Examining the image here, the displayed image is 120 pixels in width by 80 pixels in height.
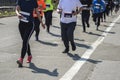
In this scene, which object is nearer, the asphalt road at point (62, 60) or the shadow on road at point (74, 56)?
the asphalt road at point (62, 60)

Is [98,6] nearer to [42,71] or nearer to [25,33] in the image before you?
[25,33]

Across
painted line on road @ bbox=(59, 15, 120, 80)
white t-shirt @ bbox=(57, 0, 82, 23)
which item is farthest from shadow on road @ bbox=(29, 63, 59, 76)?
white t-shirt @ bbox=(57, 0, 82, 23)

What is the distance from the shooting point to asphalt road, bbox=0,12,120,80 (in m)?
8.41

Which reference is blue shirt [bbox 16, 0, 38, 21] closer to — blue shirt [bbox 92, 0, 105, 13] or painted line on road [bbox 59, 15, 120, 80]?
painted line on road [bbox 59, 15, 120, 80]

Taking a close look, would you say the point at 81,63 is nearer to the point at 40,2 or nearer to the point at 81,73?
the point at 81,73

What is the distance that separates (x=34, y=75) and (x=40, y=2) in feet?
22.7

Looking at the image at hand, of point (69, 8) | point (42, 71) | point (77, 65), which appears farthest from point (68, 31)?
point (42, 71)

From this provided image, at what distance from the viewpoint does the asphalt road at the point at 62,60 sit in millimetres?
8414

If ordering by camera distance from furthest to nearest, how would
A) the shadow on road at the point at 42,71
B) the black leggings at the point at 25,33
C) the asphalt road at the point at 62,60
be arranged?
the black leggings at the point at 25,33 < the shadow on road at the point at 42,71 < the asphalt road at the point at 62,60

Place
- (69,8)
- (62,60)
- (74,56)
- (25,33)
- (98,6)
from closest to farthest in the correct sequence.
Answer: (25,33), (62,60), (74,56), (69,8), (98,6)

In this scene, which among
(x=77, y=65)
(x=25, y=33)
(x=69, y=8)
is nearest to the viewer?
(x=25, y=33)

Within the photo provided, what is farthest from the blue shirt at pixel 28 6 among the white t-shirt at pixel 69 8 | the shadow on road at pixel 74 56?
the white t-shirt at pixel 69 8

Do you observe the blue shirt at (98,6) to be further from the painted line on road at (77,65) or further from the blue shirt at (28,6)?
the blue shirt at (28,6)

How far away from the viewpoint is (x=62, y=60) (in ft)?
33.8
